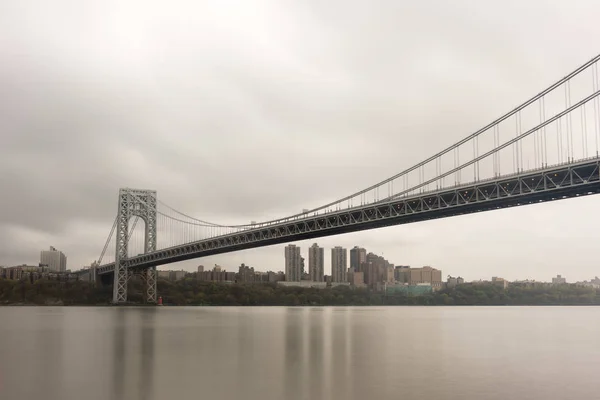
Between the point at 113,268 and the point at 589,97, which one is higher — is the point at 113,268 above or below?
below

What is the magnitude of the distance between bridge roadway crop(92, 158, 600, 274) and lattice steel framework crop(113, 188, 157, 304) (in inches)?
475

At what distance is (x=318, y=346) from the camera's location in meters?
20.5

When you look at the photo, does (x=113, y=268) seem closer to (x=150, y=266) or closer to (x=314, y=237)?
(x=150, y=266)

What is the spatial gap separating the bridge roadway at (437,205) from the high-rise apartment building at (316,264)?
50.4 m

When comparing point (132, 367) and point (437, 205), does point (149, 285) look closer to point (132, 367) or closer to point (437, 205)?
point (437, 205)

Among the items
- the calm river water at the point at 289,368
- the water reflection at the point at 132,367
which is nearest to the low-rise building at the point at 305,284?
the calm river water at the point at 289,368

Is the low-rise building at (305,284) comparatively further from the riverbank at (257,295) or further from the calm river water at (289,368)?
the calm river water at (289,368)

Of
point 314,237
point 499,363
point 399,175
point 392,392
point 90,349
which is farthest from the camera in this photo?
point 314,237

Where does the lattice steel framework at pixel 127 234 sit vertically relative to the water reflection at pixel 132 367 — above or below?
above

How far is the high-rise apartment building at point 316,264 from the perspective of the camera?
360 ft

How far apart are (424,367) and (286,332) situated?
40.3ft

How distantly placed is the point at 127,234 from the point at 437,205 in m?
44.4

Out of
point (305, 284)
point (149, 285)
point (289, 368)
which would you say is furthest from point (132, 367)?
point (305, 284)

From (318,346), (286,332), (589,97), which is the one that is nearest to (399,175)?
(589,97)
